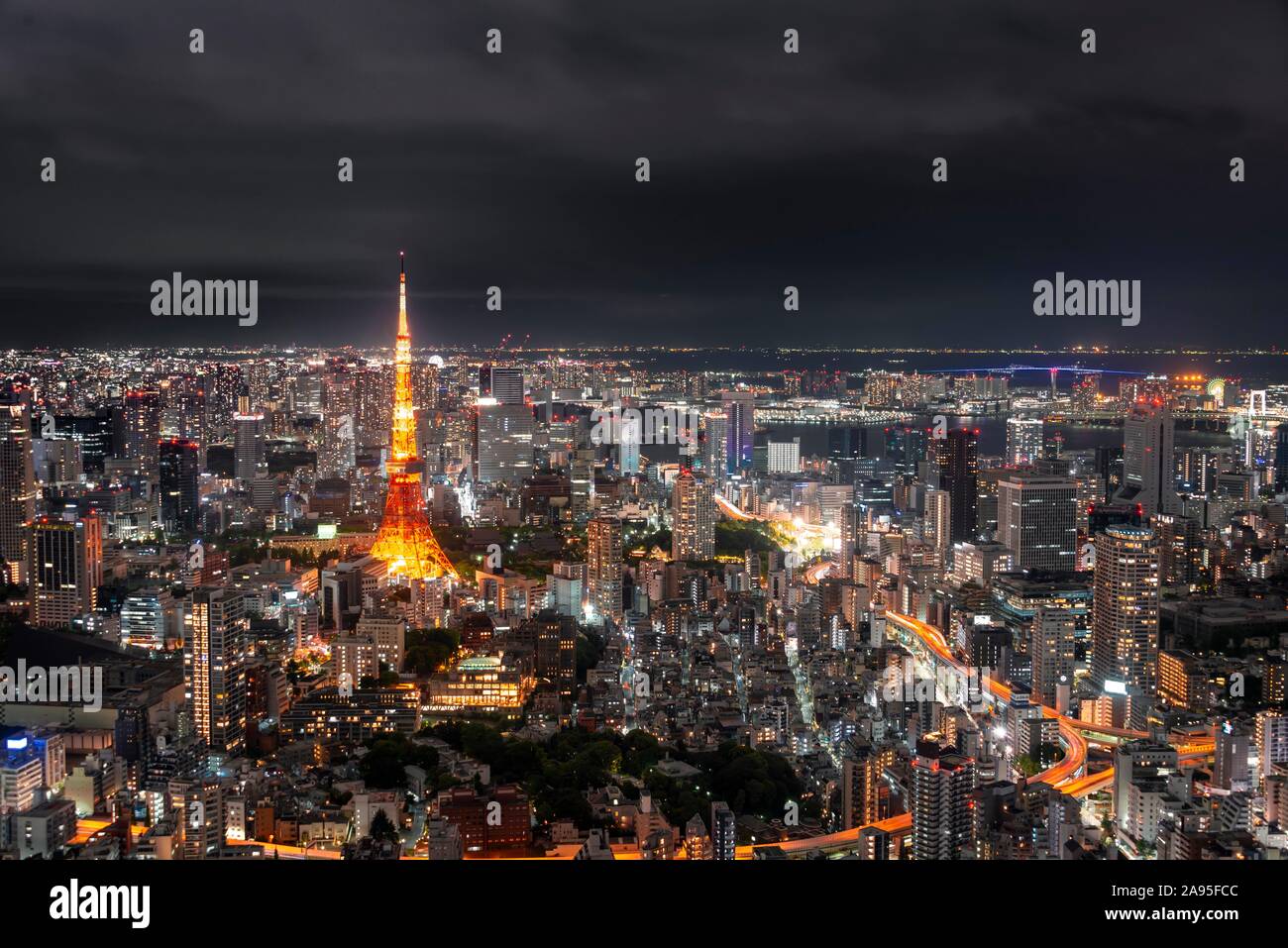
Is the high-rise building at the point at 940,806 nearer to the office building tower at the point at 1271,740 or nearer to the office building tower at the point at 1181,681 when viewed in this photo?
the office building tower at the point at 1271,740

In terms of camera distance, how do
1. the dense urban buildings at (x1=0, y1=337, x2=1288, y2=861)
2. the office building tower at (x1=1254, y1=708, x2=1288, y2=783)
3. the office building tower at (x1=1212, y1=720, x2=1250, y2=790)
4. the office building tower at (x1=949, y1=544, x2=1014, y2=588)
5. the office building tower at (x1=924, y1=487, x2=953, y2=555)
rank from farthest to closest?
the office building tower at (x1=924, y1=487, x2=953, y2=555) → the office building tower at (x1=949, y1=544, x2=1014, y2=588) → the office building tower at (x1=1254, y1=708, x2=1288, y2=783) → the office building tower at (x1=1212, y1=720, x2=1250, y2=790) → the dense urban buildings at (x1=0, y1=337, x2=1288, y2=861)

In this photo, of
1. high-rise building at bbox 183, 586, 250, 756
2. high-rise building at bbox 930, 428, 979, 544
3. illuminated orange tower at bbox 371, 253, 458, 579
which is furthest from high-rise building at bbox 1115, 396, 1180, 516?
high-rise building at bbox 183, 586, 250, 756

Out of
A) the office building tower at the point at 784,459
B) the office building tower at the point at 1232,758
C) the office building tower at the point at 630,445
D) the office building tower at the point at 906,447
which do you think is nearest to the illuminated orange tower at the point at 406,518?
the office building tower at the point at 630,445

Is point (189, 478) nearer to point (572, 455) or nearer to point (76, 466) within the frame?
point (76, 466)

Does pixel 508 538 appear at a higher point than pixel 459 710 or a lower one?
higher

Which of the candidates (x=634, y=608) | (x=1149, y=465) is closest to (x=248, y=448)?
(x=634, y=608)

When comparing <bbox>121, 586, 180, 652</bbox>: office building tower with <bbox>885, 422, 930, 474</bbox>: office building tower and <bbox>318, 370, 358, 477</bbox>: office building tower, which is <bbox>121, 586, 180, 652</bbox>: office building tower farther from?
<bbox>885, 422, 930, 474</bbox>: office building tower
